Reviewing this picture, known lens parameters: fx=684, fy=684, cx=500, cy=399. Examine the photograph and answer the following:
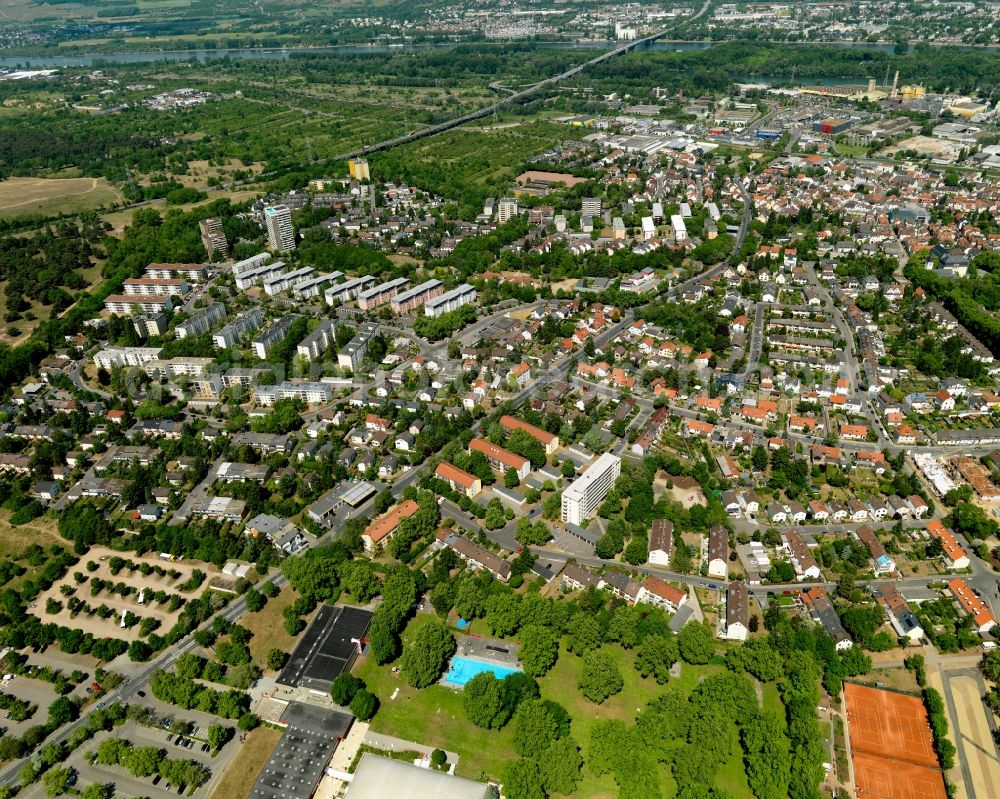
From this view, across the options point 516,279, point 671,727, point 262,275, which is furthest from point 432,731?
point 262,275

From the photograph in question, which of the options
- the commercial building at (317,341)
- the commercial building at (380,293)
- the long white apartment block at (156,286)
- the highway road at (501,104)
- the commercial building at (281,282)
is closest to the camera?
the commercial building at (317,341)

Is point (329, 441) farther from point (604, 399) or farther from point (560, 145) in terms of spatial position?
point (560, 145)

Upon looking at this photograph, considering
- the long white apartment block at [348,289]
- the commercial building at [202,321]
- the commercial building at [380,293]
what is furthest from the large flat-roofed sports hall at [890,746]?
the commercial building at [202,321]

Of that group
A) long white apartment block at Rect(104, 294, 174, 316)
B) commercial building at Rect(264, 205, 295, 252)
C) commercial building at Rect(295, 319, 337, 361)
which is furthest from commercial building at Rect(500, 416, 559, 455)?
commercial building at Rect(264, 205, 295, 252)

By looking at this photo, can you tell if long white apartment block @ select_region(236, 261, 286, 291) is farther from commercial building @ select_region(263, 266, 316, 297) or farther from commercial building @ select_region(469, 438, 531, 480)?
commercial building @ select_region(469, 438, 531, 480)

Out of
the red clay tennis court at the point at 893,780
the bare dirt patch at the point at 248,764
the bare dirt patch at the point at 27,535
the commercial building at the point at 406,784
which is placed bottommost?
the red clay tennis court at the point at 893,780

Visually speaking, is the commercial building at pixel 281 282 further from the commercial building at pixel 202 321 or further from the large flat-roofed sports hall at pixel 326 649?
the large flat-roofed sports hall at pixel 326 649
